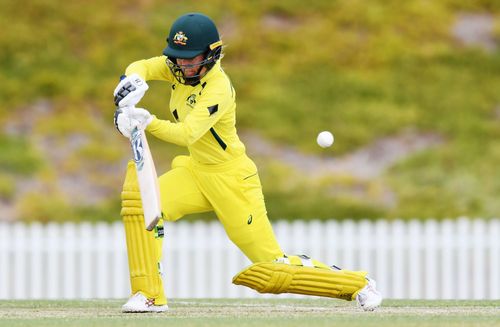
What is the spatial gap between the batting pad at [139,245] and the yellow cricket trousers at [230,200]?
0.14 m

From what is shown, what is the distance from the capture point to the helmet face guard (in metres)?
6.30

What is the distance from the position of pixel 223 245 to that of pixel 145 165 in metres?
5.42

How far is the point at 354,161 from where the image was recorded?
16062 millimetres

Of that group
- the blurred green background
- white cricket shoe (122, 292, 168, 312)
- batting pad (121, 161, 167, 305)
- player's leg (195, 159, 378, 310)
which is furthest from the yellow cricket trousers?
the blurred green background

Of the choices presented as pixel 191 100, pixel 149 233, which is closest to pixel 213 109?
pixel 191 100

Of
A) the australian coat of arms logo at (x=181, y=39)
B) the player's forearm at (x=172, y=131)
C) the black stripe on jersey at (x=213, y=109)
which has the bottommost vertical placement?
the player's forearm at (x=172, y=131)

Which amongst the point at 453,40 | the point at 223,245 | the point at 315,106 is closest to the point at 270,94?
the point at 315,106

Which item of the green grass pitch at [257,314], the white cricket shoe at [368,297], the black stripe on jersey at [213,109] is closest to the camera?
the green grass pitch at [257,314]

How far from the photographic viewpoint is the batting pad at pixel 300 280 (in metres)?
6.27

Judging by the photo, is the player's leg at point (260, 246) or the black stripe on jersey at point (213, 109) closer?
the black stripe on jersey at point (213, 109)

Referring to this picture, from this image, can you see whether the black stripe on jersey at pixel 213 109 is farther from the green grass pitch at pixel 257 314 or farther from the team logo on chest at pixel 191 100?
the green grass pitch at pixel 257 314

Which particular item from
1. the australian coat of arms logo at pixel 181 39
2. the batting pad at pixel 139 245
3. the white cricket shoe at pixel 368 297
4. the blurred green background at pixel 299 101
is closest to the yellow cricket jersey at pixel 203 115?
the australian coat of arms logo at pixel 181 39

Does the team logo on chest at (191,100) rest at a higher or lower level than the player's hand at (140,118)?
higher

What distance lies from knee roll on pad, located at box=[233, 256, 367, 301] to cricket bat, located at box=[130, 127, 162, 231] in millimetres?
505
